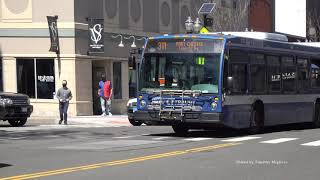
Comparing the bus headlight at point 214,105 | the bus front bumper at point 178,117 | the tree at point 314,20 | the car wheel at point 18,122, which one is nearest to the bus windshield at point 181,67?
the bus headlight at point 214,105

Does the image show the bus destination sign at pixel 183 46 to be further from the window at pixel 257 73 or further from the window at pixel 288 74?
the window at pixel 288 74

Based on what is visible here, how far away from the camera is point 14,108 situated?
2402 cm

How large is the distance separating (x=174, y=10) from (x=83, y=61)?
8.80 meters

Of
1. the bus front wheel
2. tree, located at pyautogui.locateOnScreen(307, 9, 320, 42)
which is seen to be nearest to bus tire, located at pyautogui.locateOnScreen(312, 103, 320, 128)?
the bus front wheel

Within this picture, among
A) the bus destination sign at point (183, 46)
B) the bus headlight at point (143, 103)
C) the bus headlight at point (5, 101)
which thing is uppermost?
the bus destination sign at point (183, 46)

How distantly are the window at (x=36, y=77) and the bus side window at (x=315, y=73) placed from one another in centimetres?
1233

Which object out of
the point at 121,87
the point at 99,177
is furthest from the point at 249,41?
the point at 121,87

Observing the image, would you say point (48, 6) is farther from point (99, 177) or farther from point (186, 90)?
point (99, 177)

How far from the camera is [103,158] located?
A: 42.9 feet

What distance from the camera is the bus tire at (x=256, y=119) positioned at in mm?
19547

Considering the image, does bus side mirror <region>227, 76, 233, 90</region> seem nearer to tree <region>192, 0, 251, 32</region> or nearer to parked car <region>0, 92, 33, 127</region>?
parked car <region>0, 92, 33, 127</region>

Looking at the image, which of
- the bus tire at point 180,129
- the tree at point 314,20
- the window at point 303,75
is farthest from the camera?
the tree at point 314,20

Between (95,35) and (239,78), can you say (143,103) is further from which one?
(95,35)

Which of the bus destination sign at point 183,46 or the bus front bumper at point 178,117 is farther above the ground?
the bus destination sign at point 183,46
